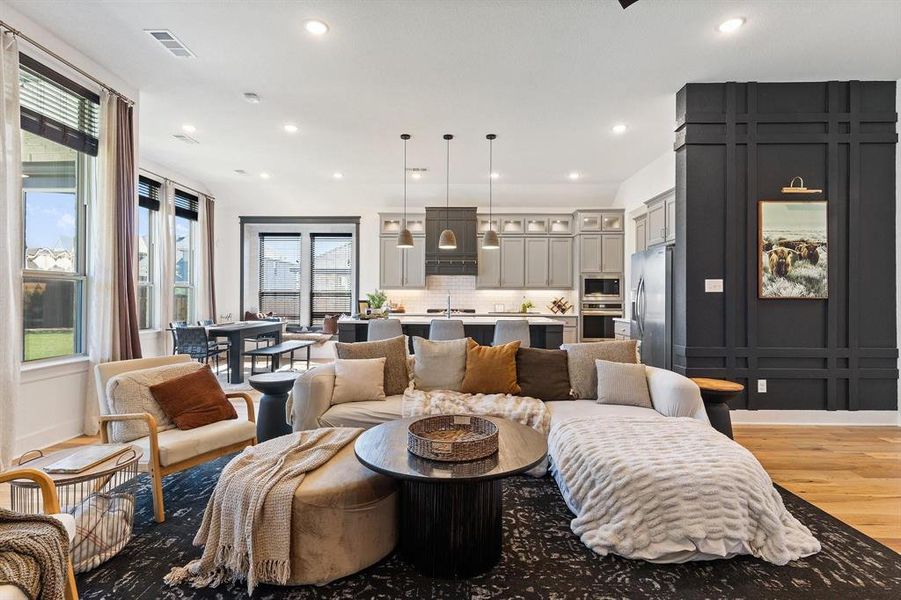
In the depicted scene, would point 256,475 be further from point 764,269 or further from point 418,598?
point 764,269

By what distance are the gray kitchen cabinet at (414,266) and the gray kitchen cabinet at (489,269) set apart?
1.11 meters

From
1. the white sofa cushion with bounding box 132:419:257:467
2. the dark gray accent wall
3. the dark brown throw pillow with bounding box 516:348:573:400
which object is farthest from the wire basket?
the dark gray accent wall

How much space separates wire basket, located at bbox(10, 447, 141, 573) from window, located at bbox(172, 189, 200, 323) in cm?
602

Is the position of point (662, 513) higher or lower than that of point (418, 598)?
higher

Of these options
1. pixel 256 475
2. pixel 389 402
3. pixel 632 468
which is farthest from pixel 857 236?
pixel 256 475

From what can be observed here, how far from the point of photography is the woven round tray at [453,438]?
1.96 metres

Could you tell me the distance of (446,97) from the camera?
14.9 ft

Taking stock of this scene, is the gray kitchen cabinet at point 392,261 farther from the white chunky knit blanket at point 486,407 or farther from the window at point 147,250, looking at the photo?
the white chunky knit blanket at point 486,407

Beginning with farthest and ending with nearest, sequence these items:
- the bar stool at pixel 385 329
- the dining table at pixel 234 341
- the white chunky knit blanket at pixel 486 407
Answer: the dining table at pixel 234 341
the bar stool at pixel 385 329
the white chunky knit blanket at pixel 486 407

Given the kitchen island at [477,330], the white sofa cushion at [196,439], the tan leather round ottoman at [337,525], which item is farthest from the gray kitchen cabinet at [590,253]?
the tan leather round ottoman at [337,525]

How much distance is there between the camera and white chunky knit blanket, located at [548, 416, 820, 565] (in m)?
2.01

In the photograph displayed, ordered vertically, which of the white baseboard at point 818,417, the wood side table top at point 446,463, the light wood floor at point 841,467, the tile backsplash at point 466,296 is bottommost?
the light wood floor at point 841,467

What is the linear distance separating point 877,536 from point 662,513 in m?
1.29

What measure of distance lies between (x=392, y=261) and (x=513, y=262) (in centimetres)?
236
